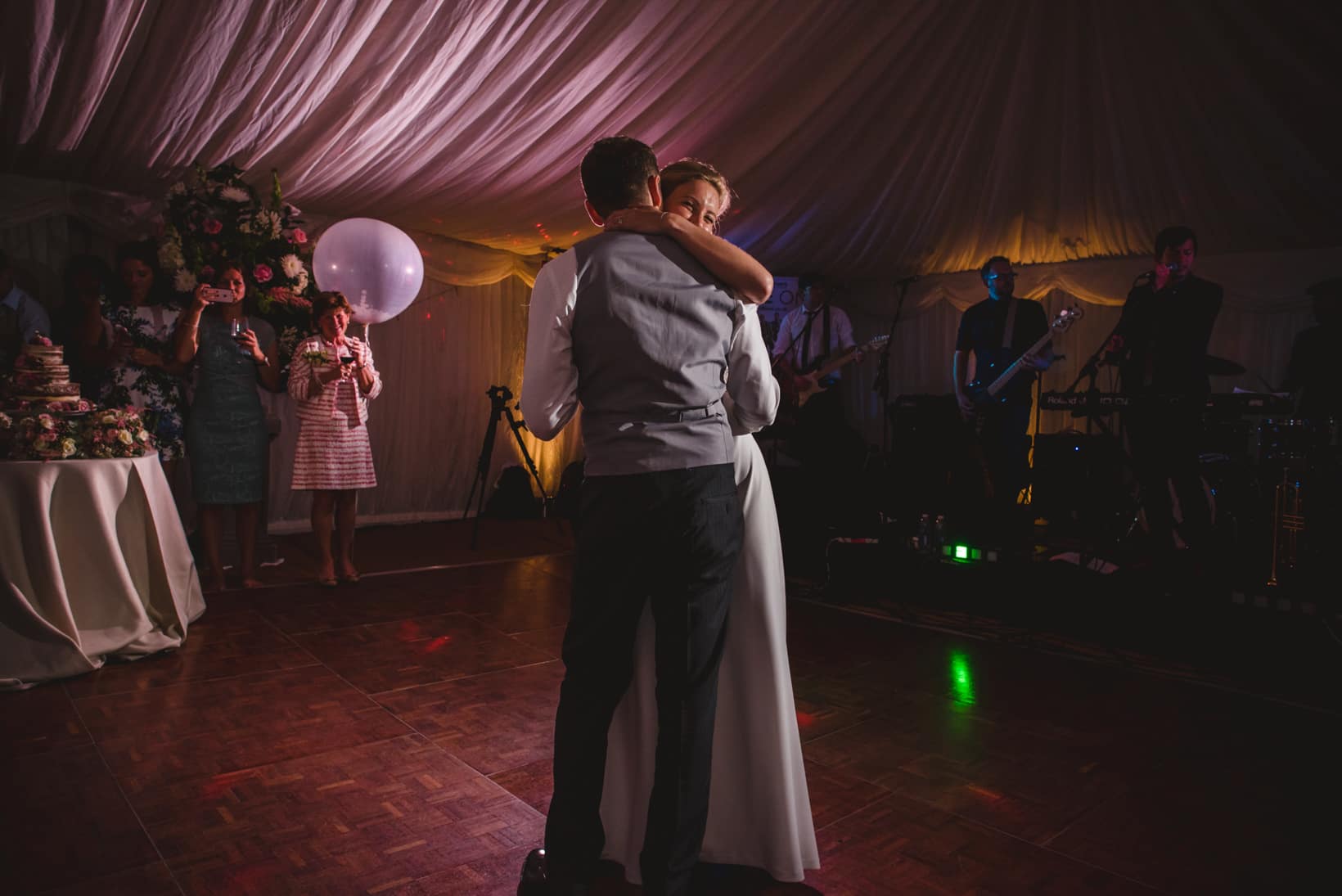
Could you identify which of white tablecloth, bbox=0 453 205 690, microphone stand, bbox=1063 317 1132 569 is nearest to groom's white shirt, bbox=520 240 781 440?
white tablecloth, bbox=0 453 205 690

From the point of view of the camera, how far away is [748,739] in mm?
1627

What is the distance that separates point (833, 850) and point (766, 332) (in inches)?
262

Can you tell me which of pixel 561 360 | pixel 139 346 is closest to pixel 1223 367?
pixel 561 360

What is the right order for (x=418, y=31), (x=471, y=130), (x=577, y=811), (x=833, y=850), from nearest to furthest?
(x=577, y=811) → (x=833, y=850) → (x=418, y=31) → (x=471, y=130)

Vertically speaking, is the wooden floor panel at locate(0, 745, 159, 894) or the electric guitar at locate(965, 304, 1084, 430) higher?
the electric guitar at locate(965, 304, 1084, 430)

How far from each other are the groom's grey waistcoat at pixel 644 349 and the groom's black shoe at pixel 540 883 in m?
0.75

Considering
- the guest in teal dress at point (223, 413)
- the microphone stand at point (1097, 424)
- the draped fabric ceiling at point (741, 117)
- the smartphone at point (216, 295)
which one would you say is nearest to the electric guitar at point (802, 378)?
the draped fabric ceiling at point (741, 117)

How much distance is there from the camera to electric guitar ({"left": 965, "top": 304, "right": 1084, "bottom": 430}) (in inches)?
207

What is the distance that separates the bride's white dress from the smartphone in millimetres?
3410

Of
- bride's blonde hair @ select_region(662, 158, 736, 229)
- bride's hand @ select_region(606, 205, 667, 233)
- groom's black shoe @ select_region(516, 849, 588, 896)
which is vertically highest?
bride's blonde hair @ select_region(662, 158, 736, 229)

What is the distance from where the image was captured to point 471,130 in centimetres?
504

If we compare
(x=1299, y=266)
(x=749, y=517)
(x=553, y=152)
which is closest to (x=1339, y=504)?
Answer: (x=1299, y=266)

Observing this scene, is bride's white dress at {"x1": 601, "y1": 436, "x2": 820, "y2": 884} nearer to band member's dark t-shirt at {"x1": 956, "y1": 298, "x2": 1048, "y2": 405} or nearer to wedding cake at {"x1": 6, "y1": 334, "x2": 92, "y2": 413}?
wedding cake at {"x1": 6, "y1": 334, "x2": 92, "y2": 413}

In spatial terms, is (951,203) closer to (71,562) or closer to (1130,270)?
(1130,270)
